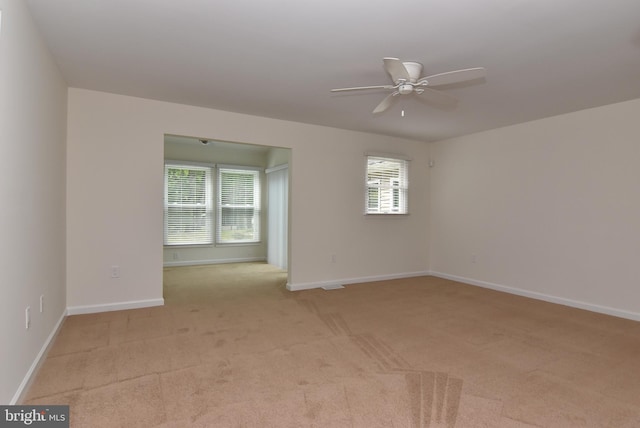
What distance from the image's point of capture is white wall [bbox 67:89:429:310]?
3611 mm

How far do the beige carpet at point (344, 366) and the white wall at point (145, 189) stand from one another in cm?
50

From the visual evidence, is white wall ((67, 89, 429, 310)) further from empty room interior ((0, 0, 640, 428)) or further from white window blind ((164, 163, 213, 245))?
white window blind ((164, 163, 213, 245))

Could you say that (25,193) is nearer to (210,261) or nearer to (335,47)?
(335,47)

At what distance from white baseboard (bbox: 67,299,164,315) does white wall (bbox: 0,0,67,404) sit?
550 mm

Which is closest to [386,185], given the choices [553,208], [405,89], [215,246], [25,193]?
[553,208]

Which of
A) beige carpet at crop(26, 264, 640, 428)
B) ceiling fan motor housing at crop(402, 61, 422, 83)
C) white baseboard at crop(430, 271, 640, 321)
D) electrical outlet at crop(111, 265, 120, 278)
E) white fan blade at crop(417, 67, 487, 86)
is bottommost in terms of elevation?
beige carpet at crop(26, 264, 640, 428)

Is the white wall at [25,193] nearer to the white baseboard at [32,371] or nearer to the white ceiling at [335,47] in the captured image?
the white baseboard at [32,371]

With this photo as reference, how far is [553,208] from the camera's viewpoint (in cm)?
436

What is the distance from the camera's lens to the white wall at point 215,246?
6805 mm

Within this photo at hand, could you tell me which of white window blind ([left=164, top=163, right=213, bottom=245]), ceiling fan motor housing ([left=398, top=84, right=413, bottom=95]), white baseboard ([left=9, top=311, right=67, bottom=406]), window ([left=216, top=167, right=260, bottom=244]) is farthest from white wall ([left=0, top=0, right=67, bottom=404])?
window ([left=216, top=167, right=260, bottom=244])

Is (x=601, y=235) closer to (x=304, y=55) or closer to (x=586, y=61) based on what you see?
(x=586, y=61)

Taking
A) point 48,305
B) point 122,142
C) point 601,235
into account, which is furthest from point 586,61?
point 48,305

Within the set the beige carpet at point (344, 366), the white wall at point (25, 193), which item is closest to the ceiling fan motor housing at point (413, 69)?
the beige carpet at point (344, 366)

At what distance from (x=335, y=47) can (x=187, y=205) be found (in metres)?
5.25
